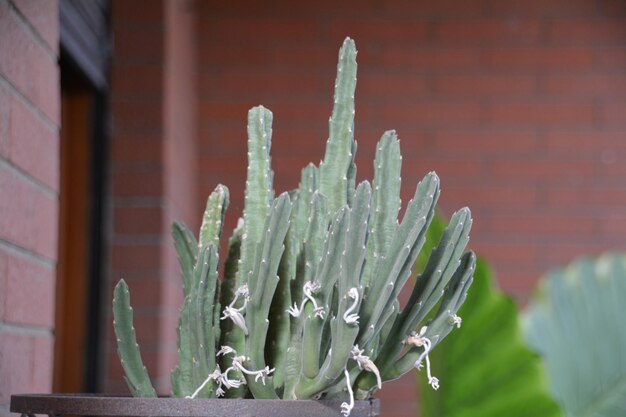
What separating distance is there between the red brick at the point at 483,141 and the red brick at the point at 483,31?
31 cm

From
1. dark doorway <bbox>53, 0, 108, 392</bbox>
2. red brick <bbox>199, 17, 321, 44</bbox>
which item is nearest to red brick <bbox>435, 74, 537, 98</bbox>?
red brick <bbox>199, 17, 321, 44</bbox>

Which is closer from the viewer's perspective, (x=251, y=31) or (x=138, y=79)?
(x=138, y=79)

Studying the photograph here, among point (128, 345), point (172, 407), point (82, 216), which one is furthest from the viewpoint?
point (82, 216)

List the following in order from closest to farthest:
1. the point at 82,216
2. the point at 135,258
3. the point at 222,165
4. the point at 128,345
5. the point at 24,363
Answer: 1. the point at 128,345
2. the point at 24,363
3. the point at 82,216
4. the point at 135,258
5. the point at 222,165

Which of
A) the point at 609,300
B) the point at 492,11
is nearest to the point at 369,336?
the point at 609,300

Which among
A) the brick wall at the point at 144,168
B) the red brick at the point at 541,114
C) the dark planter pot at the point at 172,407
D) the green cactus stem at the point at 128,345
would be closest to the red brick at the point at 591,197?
the red brick at the point at 541,114

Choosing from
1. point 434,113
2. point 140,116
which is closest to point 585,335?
point 140,116

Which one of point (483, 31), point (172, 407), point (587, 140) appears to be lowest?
point (172, 407)

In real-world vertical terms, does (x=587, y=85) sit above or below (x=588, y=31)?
below

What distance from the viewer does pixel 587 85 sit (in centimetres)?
353

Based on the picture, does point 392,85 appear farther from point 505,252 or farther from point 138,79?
point 138,79

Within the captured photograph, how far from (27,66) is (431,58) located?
7.46 feet

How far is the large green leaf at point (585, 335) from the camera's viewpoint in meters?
1.68

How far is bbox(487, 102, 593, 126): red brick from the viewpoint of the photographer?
3.50 metres
